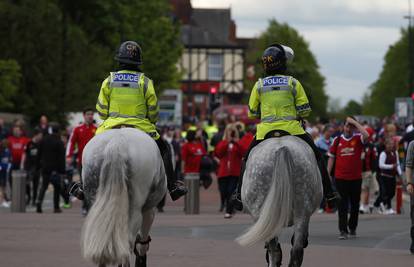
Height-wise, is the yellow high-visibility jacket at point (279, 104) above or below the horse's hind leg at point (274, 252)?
above

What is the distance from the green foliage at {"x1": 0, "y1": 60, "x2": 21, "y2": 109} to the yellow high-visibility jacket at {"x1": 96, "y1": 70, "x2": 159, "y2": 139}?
122 feet

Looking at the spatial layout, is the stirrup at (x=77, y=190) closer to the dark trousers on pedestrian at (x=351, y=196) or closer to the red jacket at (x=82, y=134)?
the dark trousers on pedestrian at (x=351, y=196)

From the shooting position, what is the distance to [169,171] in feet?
42.6

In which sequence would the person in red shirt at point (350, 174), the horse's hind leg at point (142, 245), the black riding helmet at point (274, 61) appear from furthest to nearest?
the person in red shirt at point (350, 174), the black riding helmet at point (274, 61), the horse's hind leg at point (142, 245)

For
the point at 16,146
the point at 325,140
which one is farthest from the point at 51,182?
the point at 325,140

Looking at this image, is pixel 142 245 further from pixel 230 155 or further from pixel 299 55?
pixel 299 55

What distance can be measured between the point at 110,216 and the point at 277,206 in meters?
1.72

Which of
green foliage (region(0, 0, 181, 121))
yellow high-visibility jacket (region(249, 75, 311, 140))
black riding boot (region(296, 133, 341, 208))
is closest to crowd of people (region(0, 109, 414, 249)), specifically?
black riding boot (region(296, 133, 341, 208))

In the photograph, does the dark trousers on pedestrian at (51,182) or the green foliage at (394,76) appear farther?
the green foliage at (394,76)

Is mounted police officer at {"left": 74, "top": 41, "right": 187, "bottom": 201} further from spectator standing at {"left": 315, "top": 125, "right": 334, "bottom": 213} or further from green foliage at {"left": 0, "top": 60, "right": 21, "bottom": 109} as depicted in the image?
green foliage at {"left": 0, "top": 60, "right": 21, "bottom": 109}

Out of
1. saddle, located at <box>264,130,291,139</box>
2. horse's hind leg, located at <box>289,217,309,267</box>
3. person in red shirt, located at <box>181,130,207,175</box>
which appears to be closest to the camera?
horse's hind leg, located at <box>289,217,309,267</box>

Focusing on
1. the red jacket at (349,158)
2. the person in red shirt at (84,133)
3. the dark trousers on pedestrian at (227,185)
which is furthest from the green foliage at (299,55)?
the red jacket at (349,158)

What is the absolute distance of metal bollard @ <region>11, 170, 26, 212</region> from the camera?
28.0 m

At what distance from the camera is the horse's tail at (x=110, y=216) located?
11.2 metres
